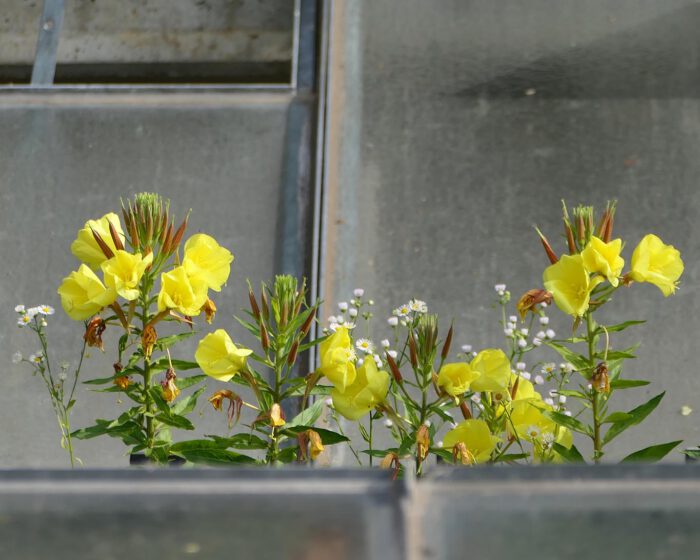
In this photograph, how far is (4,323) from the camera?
2.63m

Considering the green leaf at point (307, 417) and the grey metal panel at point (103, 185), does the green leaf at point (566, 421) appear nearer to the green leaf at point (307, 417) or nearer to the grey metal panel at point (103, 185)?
the green leaf at point (307, 417)

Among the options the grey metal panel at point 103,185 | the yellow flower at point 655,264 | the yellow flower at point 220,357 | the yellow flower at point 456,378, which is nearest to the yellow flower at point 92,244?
the yellow flower at point 220,357

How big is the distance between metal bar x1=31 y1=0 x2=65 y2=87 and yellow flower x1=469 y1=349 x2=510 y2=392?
1.91 m

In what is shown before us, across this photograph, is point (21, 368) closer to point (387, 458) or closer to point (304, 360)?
point (304, 360)

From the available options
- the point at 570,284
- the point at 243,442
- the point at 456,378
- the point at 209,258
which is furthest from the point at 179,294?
the point at 570,284

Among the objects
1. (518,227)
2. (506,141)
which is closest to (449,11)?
(506,141)

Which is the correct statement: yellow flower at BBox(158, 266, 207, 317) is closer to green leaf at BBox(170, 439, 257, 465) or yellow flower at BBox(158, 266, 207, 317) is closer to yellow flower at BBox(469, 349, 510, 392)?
green leaf at BBox(170, 439, 257, 465)

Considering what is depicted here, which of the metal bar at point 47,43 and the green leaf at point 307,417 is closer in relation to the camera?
the green leaf at point 307,417

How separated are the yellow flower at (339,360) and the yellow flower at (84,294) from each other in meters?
0.33

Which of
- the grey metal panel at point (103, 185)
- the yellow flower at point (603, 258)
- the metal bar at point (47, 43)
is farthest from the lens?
the metal bar at point (47, 43)

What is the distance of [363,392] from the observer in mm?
1539

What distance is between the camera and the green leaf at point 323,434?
1549mm

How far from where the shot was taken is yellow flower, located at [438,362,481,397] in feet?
4.99

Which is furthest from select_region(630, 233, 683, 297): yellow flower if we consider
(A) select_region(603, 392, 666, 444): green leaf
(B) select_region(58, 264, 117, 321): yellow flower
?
(B) select_region(58, 264, 117, 321): yellow flower
